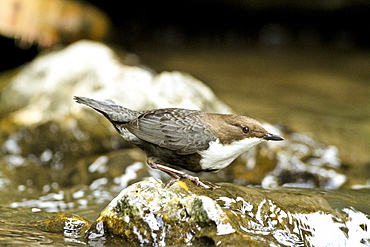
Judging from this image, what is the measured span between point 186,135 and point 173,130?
0.13 m

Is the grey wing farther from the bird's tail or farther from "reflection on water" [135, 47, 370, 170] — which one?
"reflection on water" [135, 47, 370, 170]

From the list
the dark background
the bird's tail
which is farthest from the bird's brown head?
the dark background

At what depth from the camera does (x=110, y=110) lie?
399 cm

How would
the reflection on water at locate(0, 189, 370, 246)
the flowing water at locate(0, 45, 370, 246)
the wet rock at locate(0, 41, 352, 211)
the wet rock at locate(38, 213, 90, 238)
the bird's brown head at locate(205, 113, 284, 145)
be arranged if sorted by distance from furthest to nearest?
1. the wet rock at locate(0, 41, 352, 211)
2. the flowing water at locate(0, 45, 370, 246)
3. the bird's brown head at locate(205, 113, 284, 145)
4. the wet rock at locate(38, 213, 90, 238)
5. the reflection on water at locate(0, 189, 370, 246)

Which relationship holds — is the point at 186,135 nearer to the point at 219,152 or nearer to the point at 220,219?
the point at 219,152

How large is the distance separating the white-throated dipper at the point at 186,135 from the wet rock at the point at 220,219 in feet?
1.14

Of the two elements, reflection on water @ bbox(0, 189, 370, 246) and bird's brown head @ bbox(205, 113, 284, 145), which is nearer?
reflection on water @ bbox(0, 189, 370, 246)

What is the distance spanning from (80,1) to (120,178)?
4.99m

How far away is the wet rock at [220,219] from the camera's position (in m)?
3.00

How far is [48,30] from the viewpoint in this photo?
817 centimetres

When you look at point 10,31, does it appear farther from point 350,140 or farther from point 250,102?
point 350,140

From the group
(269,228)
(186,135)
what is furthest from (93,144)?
(269,228)

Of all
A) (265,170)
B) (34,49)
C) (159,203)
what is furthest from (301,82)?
(159,203)

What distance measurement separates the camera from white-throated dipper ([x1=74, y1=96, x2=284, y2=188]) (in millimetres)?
3756
